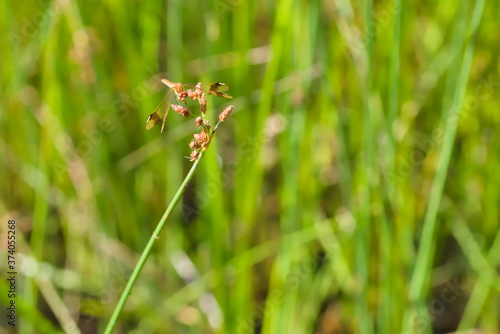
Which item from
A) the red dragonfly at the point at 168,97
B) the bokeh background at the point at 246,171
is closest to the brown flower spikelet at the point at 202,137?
the red dragonfly at the point at 168,97

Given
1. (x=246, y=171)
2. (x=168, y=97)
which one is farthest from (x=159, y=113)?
(x=246, y=171)

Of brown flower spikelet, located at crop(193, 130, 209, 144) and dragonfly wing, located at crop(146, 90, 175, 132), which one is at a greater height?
dragonfly wing, located at crop(146, 90, 175, 132)

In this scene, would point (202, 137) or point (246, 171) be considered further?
point (246, 171)

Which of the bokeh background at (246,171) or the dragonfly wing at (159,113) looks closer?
the dragonfly wing at (159,113)

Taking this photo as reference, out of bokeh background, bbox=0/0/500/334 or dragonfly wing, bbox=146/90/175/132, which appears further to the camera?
bokeh background, bbox=0/0/500/334

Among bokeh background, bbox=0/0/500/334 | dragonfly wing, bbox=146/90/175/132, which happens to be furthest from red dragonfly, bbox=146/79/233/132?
bokeh background, bbox=0/0/500/334

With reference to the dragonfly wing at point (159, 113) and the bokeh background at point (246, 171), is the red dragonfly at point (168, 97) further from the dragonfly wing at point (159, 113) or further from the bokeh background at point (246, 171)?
the bokeh background at point (246, 171)

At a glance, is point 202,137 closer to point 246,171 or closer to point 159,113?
point 159,113

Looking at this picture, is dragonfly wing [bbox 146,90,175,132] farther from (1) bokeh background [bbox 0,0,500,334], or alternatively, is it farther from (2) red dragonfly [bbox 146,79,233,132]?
(1) bokeh background [bbox 0,0,500,334]
